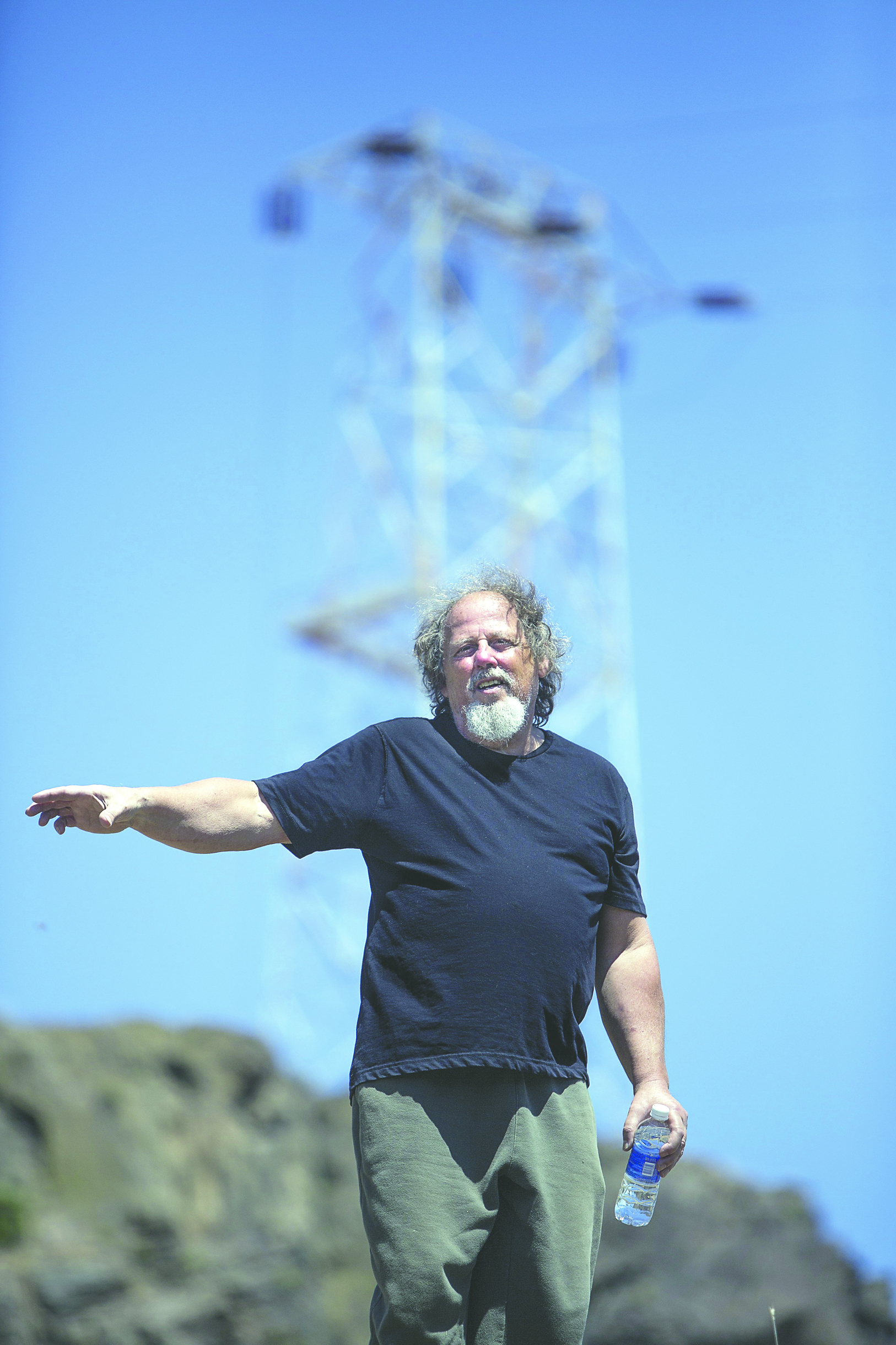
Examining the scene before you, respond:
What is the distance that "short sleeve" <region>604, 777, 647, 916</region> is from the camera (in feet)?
13.3

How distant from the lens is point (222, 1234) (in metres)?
18.7

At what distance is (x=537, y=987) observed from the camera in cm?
370

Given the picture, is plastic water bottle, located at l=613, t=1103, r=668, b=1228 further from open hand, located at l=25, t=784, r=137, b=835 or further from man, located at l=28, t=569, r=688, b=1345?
open hand, located at l=25, t=784, r=137, b=835

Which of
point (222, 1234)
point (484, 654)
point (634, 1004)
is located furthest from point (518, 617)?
point (222, 1234)

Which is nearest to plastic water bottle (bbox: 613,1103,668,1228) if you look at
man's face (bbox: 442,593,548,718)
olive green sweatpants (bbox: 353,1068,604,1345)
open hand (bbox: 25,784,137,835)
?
olive green sweatpants (bbox: 353,1068,604,1345)

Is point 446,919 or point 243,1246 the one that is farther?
point 243,1246

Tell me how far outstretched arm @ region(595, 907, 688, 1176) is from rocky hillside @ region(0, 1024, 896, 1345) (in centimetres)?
1124

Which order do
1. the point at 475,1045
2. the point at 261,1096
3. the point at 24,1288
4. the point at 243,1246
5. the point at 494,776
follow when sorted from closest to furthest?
1. the point at 475,1045
2. the point at 494,776
3. the point at 24,1288
4. the point at 243,1246
5. the point at 261,1096

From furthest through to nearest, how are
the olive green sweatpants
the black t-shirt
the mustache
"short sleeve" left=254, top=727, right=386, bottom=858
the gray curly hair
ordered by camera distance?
1. the gray curly hair
2. the mustache
3. "short sleeve" left=254, top=727, right=386, bottom=858
4. the black t-shirt
5. the olive green sweatpants

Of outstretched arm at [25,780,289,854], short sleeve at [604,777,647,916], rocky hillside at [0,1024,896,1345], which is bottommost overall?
rocky hillside at [0,1024,896,1345]

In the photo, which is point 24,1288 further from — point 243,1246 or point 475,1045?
point 475,1045

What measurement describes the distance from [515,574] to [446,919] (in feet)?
4.01

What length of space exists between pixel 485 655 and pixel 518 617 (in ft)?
0.78

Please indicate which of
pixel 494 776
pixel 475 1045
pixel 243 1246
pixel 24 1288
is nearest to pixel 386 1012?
pixel 475 1045
